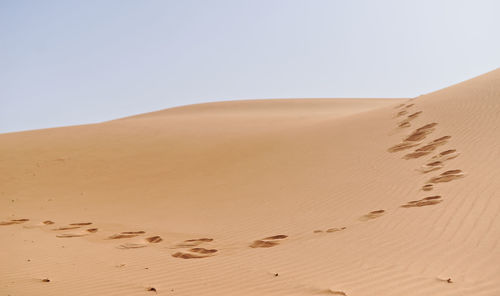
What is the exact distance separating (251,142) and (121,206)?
6420 mm

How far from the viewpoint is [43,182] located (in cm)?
1144

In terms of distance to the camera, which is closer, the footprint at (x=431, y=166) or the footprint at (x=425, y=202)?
the footprint at (x=425, y=202)

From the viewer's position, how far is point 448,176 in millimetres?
7320

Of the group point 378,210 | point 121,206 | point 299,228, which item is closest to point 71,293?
point 299,228

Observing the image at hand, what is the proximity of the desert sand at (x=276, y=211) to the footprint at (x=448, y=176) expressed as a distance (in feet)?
0.14

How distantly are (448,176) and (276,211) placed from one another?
280cm

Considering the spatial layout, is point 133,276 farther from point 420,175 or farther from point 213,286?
point 420,175

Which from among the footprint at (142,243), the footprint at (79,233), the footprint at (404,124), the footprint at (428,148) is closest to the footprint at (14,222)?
the footprint at (79,233)

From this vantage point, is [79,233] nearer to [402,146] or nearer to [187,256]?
[187,256]

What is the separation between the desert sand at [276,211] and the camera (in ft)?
14.4

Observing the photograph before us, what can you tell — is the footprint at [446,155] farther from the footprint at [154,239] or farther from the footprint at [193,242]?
the footprint at [154,239]

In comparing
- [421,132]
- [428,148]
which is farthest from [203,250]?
[421,132]

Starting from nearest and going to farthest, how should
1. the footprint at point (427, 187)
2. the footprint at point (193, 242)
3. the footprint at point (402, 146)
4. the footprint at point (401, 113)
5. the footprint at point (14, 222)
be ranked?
the footprint at point (193, 242)
the footprint at point (427, 187)
the footprint at point (14, 222)
the footprint at point (402, 146)
the footprint at point (401, 113)

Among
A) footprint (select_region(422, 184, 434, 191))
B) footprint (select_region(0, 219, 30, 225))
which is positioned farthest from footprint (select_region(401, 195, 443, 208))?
footprint (select_region(0, 219, 30, 225))
